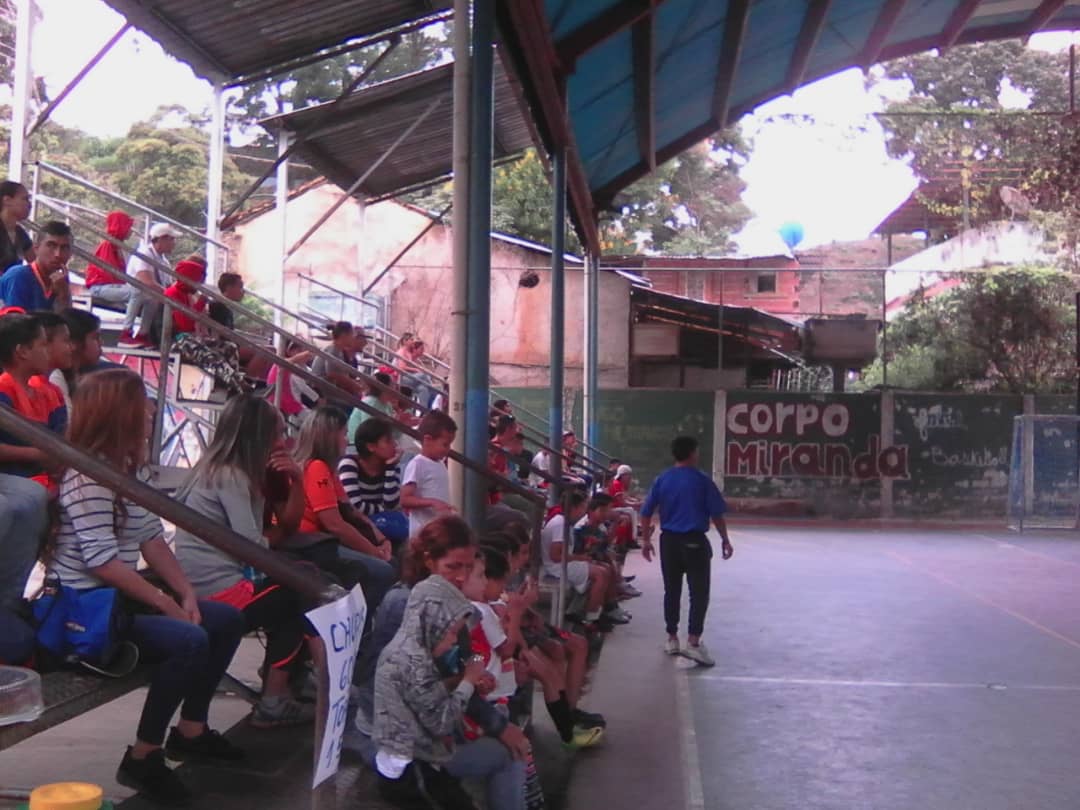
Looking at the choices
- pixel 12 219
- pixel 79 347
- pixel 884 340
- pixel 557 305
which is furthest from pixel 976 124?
pixel 79 347

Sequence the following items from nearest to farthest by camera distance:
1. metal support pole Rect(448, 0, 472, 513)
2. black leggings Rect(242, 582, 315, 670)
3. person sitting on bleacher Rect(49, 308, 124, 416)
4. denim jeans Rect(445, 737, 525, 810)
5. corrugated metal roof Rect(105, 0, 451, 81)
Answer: denim jeans Rect(445, 737, 525, 810), black leggings Rect(242, 582, 315, 670), person sitting on bleacher Rect(49, 308, 124, 416), metal support pole Rect(448, 0, 472, 513), corrugated metal roof Rect(105, 0, 451, 81)

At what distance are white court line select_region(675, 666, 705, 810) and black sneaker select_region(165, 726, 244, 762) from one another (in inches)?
82.6

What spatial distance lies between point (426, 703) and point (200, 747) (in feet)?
3.87

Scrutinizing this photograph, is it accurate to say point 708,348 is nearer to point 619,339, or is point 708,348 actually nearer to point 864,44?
point 619,339

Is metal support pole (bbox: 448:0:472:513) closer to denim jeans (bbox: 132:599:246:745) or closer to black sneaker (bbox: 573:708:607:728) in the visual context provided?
black sneaker (bbox: 573:708:607:728)

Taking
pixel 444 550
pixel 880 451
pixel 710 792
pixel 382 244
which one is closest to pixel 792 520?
pixel 880 451

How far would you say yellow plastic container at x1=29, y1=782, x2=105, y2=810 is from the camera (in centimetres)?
261

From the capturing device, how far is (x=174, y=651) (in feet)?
13.5

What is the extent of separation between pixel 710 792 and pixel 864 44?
504 inches

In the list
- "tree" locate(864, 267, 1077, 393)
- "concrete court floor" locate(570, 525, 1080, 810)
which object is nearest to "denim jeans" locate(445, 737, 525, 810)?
"concrete court floor" locate(570, 525, 1080, 810)

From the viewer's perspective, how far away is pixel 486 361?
776 cm

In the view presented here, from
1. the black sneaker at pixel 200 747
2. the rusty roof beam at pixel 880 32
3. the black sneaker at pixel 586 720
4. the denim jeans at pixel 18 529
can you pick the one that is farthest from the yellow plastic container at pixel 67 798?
the rusty roof beam at pixel 880 32

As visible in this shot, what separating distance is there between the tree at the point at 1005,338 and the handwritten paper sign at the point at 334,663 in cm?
2310

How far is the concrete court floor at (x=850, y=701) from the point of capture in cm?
584
